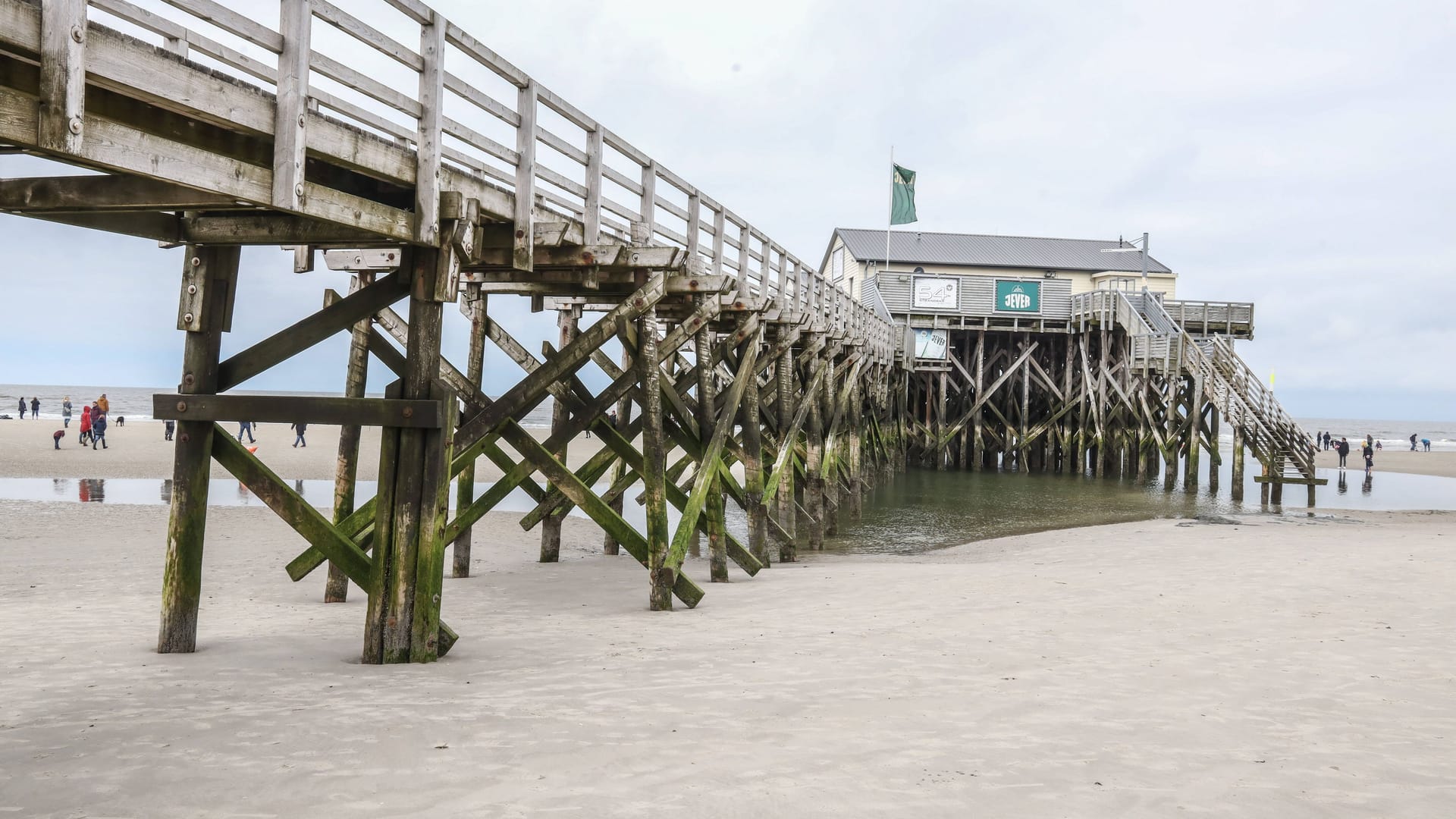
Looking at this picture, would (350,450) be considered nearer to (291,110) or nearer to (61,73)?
(291,110)

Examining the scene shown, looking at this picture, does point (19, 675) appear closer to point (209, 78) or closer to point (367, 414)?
point (367, 414)

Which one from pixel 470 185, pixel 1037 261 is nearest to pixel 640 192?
pixel 470 185

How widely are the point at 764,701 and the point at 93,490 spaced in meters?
18.5

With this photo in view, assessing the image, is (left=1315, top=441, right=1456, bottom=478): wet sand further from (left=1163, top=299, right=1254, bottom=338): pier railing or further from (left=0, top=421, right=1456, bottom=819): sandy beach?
(left=0, top=421, right=1456, bottom=819): sandy beach

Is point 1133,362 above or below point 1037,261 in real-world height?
below

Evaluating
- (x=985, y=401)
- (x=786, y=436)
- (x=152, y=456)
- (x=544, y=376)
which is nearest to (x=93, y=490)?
(x=152, y=456)

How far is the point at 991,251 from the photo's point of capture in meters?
39.6

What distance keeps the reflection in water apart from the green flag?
25059 mm

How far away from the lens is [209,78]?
3902 mm

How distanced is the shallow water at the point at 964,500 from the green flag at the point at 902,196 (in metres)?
10.3

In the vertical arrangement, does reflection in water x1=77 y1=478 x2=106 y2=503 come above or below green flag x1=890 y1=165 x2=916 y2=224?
below

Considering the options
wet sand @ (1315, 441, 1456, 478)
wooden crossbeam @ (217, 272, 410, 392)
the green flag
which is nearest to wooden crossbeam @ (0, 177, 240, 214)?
wooden crossbeam @ (217, 272, 410, 392)

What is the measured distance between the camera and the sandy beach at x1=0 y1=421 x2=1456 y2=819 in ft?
13.1

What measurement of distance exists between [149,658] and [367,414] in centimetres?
201
